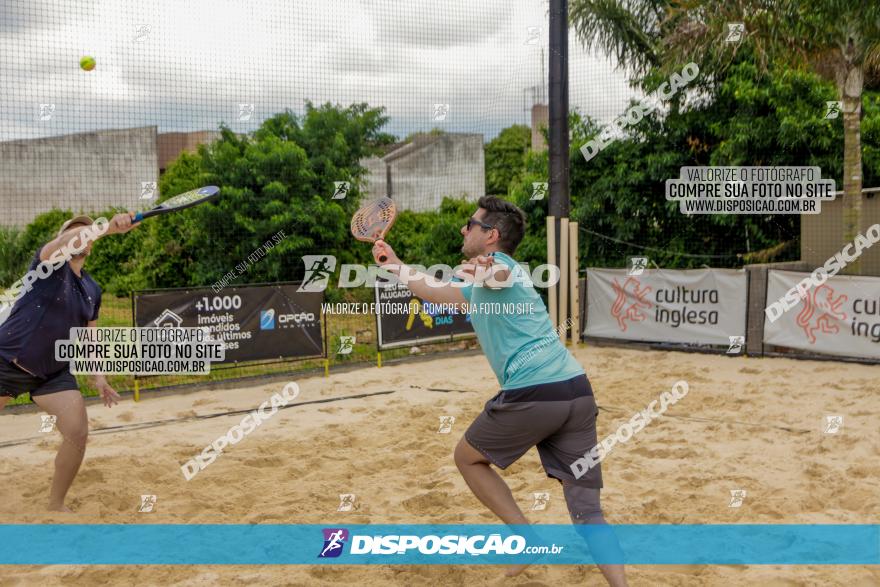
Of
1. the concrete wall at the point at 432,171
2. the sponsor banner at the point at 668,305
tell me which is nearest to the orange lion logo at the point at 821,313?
the sponsor banner at the point at 668,305

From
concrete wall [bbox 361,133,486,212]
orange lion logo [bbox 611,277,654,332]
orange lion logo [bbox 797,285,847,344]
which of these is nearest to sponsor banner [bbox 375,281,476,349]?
orange lion logo [bbox 611,277,654,332]

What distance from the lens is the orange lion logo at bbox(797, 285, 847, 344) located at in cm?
1008

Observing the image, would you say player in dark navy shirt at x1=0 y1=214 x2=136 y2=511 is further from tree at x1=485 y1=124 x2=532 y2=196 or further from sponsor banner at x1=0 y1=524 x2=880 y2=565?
tree at x1=485 y1=124 x2=532 y2=196

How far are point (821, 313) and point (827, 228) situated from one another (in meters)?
3.22

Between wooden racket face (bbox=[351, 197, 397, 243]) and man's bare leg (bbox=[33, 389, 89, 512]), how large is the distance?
2002 millimetres

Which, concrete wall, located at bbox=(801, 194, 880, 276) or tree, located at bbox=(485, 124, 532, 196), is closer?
concrete wall, located at bbox=(801, 194, 880, 276)

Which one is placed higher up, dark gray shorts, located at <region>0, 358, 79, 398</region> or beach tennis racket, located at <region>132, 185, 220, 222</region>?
beach tennis racket, located at <region>132, 185, 220, 222</region>

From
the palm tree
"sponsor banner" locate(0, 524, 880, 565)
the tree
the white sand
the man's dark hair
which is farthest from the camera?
the tree

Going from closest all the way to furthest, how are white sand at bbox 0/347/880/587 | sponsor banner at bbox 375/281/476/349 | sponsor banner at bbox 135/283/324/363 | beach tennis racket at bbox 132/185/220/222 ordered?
1. white sand at bbox 0/347/880/587
2. beach tennis racket at bbox 132/185/220/222
3. sponsor banner at bbox 135/283/324/363
4. sponsor banner at bbox 375/281/476/349

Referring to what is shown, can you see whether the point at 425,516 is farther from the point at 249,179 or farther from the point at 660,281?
the point at 249,179

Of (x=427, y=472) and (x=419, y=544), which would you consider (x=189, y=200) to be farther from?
(x=419, y=544)

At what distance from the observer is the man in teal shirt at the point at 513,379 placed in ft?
11.4

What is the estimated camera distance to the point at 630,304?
39.8ft

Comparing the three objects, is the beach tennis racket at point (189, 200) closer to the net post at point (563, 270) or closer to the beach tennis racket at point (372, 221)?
the beach tennis racket at point (372, 221)
